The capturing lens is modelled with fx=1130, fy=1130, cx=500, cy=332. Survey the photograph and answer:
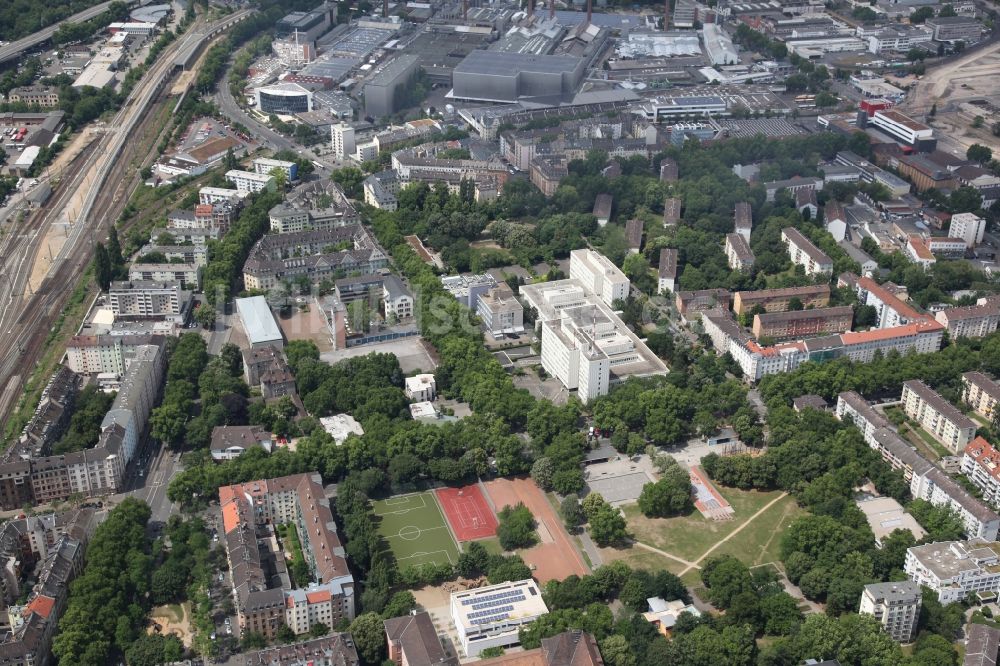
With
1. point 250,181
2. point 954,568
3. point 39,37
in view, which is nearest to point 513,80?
point 250,181

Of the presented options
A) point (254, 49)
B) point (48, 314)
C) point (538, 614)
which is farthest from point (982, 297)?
point (254, 49)

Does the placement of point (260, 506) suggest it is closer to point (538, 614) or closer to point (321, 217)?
point (538, 614)

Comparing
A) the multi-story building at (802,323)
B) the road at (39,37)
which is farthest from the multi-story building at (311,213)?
the road at (39,37)

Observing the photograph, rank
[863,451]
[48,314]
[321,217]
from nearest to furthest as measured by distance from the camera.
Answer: [863,451] → [48,314] → [321,217]

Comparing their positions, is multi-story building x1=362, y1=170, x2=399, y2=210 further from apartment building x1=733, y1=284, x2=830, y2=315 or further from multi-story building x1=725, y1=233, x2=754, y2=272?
apartment building x1=733, y1=284, x2=830, y2=315

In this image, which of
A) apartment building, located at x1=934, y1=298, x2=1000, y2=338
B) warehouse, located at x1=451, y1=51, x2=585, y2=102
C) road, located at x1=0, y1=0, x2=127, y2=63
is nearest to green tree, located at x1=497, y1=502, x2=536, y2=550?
apartment building, located at x1=934, y1=298, x2=1000, y2=338

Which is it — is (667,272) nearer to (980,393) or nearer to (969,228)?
(980,393)
